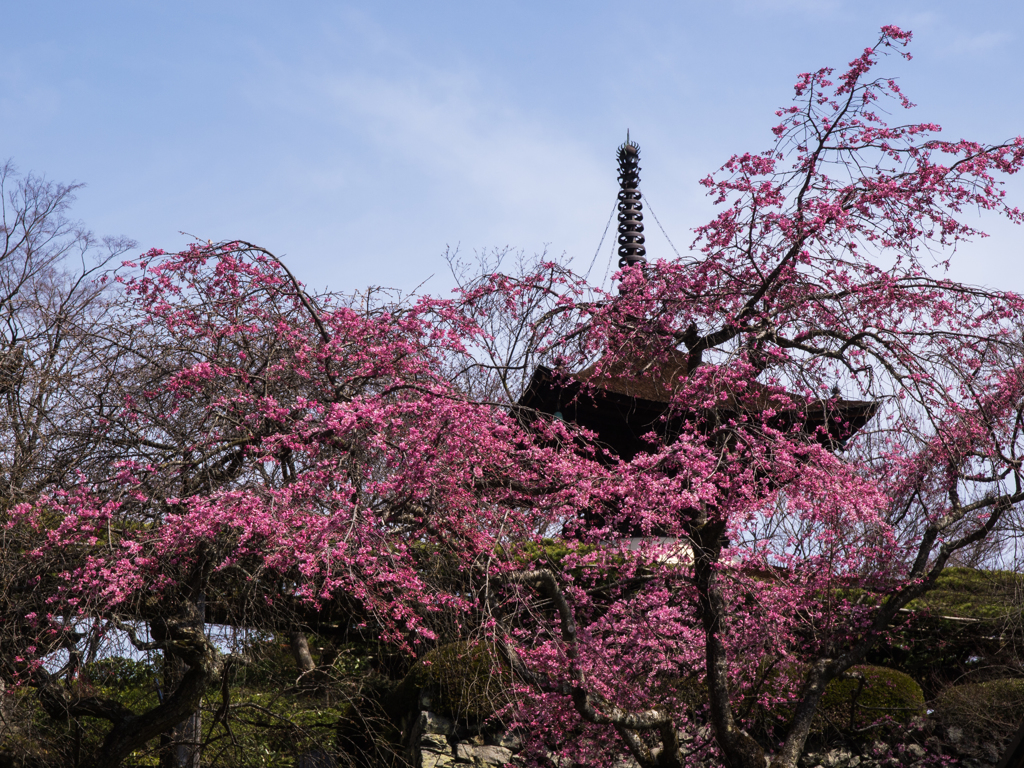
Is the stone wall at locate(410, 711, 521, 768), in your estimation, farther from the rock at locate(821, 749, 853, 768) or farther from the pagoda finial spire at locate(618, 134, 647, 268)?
the pagoda finial spire at locate(618, 134, 647, 268)

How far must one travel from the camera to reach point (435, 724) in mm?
8281

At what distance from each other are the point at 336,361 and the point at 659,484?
328 centimetres

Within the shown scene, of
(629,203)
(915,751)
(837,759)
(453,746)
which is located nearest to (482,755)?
(453,746)

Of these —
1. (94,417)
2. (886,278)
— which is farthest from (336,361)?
(886,278)

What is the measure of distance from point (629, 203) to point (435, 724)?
1303 cm

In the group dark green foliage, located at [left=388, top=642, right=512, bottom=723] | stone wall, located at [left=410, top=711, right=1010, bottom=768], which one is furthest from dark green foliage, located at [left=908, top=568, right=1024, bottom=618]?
dark green foliage, located at [left=388, top=642, right=512, bottom=723]

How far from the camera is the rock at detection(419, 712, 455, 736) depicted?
8234 mm

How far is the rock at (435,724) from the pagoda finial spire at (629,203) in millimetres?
11998

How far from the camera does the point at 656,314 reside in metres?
7.91

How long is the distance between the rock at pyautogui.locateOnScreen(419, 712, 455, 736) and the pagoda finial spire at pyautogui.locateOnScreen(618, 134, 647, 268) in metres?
12.0

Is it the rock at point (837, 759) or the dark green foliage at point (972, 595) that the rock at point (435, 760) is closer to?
the rock at point (837, 759)

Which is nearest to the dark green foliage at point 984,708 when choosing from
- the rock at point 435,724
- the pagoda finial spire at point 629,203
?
the rock at point 435,724

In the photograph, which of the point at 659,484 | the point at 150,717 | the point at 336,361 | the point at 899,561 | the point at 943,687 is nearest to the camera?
the point at 659,484

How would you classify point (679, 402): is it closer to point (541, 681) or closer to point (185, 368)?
point (541, 681)
